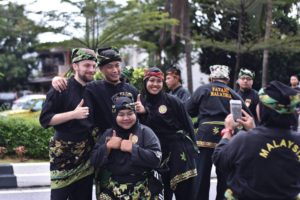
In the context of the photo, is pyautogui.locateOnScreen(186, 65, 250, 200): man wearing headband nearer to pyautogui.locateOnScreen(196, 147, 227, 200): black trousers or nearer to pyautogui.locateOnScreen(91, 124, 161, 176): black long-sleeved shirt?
pyautogui.locateOnScreen(196, 147, 227, 200): black trousers

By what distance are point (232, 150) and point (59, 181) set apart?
1.87 metres

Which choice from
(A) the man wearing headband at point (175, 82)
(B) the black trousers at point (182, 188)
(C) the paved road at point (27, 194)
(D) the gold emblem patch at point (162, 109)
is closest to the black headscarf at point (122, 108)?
(D) the gold emblem patch at point (162, 109)

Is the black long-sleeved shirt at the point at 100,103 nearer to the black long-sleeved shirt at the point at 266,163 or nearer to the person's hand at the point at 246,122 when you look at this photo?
the person's hand at the point at 246,122

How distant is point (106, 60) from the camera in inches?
180

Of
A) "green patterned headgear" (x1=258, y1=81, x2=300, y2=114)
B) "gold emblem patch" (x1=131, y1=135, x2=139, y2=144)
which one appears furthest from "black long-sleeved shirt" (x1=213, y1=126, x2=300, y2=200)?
"gold emblem patch" (x1=131, y1=135, x2=139, y2=144)

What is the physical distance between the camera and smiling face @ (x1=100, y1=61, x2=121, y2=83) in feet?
15.1

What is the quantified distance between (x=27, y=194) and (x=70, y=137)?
3.54m

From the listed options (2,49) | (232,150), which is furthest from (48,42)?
(232,150)

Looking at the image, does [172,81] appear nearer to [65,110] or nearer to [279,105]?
[65,110]

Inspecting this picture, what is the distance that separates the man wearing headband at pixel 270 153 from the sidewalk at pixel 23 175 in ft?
18.0

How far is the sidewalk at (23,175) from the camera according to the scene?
8039mm

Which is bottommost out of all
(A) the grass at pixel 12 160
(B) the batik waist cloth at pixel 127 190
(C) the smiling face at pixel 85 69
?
(A) the grass at pixel 12 160

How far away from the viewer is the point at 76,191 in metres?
4.61

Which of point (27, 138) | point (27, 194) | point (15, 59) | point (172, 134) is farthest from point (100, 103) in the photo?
point (15, 59)
